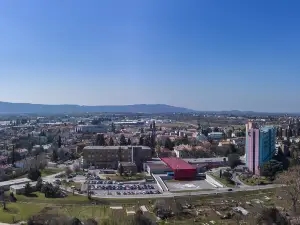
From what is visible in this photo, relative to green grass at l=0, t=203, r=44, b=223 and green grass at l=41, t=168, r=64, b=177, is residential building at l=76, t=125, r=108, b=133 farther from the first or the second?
green grass at l=0, t=203, r=44, b=223

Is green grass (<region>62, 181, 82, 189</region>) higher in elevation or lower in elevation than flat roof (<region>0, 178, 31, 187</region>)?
lower

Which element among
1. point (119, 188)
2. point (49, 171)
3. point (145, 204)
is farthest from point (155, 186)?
point (49, 171)

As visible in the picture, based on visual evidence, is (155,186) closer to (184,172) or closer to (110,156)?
(184,172)

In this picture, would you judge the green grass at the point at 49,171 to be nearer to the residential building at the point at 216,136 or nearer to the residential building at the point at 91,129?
the residential building at the point at 216,136

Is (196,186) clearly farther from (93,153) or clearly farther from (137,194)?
(93,153)

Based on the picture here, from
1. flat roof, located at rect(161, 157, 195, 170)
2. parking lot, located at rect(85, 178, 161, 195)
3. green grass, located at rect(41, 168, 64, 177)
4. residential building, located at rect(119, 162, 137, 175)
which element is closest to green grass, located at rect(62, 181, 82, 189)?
parking lot, located at rect(85, 178, 161, 195)

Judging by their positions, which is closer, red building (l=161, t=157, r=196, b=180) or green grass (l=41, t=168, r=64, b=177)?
red building (l=161, t=157, r=196, b=180)

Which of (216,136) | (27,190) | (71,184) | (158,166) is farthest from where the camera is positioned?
(216,136)
